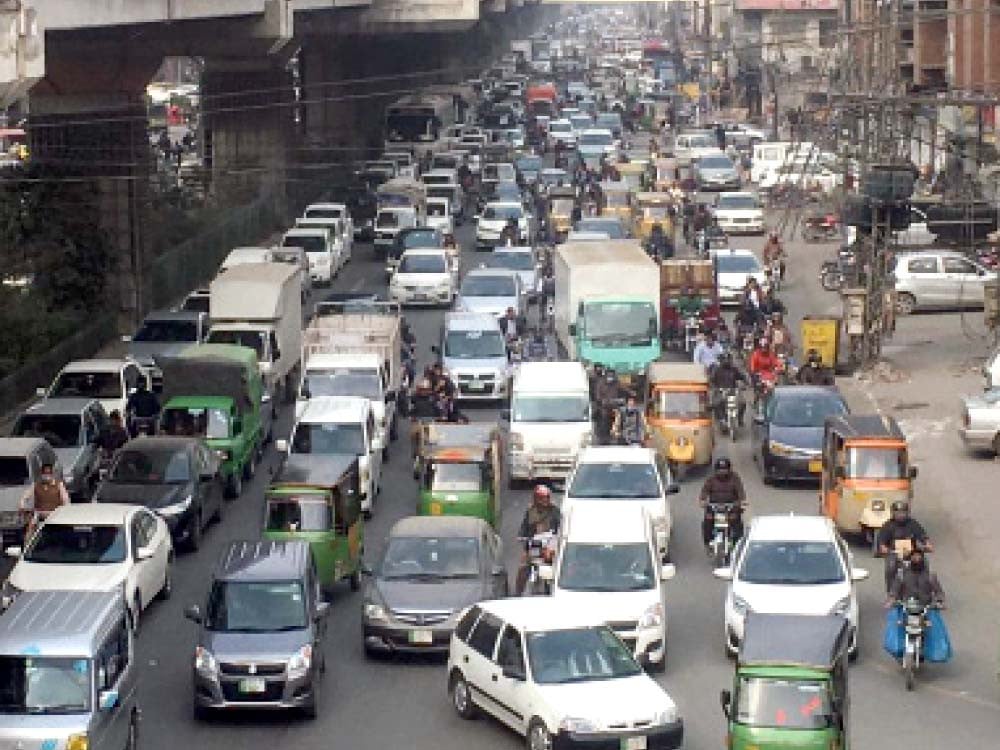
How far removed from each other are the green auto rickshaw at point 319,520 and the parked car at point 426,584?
73.2 inches

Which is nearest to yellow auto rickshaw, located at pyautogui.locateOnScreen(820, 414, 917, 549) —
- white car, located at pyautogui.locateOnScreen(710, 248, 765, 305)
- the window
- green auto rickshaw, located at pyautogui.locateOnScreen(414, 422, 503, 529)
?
green auto rickshaw, located at pyautogui.locateOnScreen(414, 422, 503, 529)

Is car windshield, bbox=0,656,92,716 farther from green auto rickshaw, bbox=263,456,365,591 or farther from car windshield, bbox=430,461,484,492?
car windshield, bbox=430,461,484,492

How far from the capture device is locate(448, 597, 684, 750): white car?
73.6ft

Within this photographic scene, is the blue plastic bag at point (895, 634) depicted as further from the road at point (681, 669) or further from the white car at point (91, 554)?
the white car at point (91, 554)

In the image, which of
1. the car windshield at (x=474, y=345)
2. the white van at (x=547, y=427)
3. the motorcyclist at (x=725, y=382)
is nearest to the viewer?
→ the white van at (x=547, y=427)

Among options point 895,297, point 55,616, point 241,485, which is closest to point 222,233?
point 895,297

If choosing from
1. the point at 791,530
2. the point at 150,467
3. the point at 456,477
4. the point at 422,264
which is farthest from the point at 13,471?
the point at 422,264

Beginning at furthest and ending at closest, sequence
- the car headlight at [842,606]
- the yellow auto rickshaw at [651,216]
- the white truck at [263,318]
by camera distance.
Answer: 1. the yellow auto rickshaw at [651,216]
2. the white truck at [263,318]
3. the car headlight at [842,606]

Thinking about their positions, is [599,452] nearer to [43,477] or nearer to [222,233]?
[43,477]

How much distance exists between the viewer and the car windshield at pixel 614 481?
3294 cm

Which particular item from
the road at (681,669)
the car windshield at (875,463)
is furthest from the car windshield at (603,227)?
the car windshield at (875,463)

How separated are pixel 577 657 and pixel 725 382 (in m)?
19.0

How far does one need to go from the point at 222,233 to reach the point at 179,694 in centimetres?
4285

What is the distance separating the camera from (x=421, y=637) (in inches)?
1073
